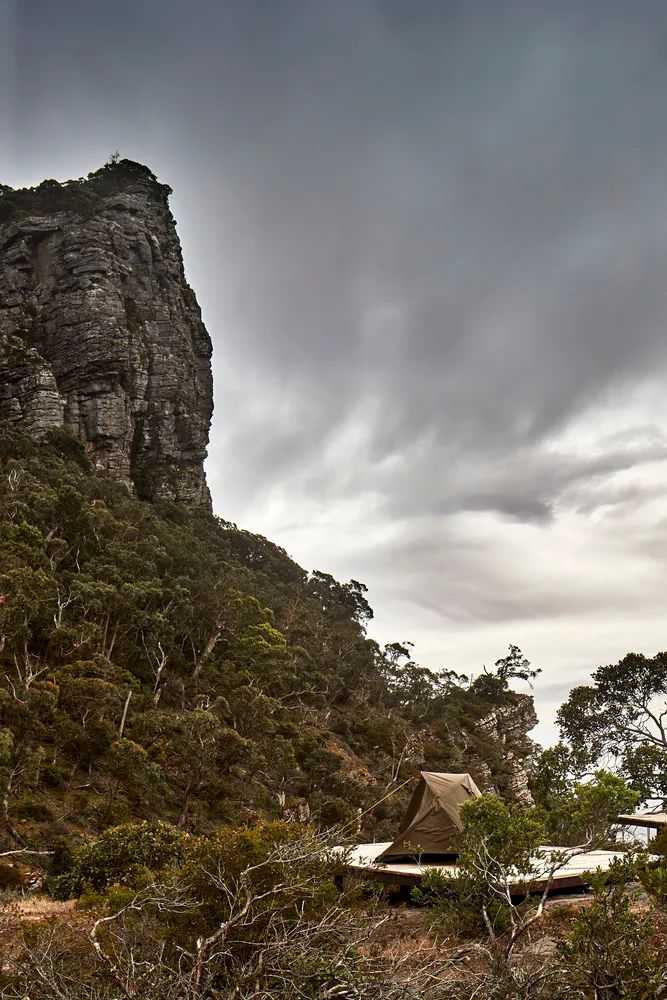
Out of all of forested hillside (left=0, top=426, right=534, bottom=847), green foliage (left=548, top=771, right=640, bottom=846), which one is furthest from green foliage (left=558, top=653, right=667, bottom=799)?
green foliage (left=548, top=771, right=640, bottom=846)

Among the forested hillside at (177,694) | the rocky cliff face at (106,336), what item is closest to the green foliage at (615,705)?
the forested hillside at (177,694)

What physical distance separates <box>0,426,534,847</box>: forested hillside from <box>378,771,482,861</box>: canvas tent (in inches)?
144

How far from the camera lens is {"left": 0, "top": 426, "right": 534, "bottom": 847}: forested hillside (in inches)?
833

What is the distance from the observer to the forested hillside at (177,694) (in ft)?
69.4

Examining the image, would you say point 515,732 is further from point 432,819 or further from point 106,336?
point 106,336

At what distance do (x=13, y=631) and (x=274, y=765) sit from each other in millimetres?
10934

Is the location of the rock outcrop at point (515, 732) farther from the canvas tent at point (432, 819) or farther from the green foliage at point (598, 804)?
the green foliage at point (598, 804)

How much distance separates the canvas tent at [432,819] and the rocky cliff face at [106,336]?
49686 millimetres

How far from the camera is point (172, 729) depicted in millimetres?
23891

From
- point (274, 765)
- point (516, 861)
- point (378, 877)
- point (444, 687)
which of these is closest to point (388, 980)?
point (516, 861)

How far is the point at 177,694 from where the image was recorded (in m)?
30.3

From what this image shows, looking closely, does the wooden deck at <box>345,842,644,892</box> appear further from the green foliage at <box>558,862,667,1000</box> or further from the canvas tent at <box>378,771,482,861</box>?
the green foliage at <box>558,862,667,1000</box>

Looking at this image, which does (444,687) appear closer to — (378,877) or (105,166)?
(378,877)

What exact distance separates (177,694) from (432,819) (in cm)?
1942
